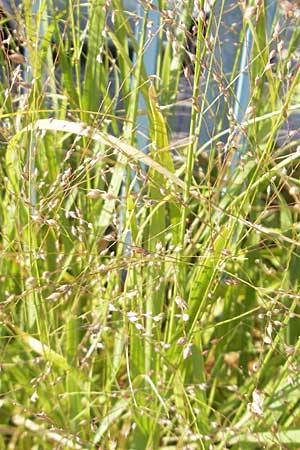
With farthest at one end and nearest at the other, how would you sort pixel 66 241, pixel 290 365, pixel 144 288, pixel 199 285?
pixel 66 241, pixel 144 288, pixel 199 285, pixel 290 365

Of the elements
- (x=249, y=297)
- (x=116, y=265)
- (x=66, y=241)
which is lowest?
(x=249, y=297)

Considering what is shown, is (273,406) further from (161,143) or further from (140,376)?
(161,143)

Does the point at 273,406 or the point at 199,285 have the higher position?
the point at 199,285

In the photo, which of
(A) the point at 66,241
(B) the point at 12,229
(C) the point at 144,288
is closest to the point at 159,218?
(C) the point at 144,288

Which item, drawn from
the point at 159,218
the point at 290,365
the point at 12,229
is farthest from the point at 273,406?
the point at 12,229

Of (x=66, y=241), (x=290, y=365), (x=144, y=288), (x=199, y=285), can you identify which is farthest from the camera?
(x=66, y=241)

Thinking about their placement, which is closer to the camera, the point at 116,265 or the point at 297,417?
the point at 116,265

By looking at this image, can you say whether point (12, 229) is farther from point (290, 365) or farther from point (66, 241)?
point (290, 365)
